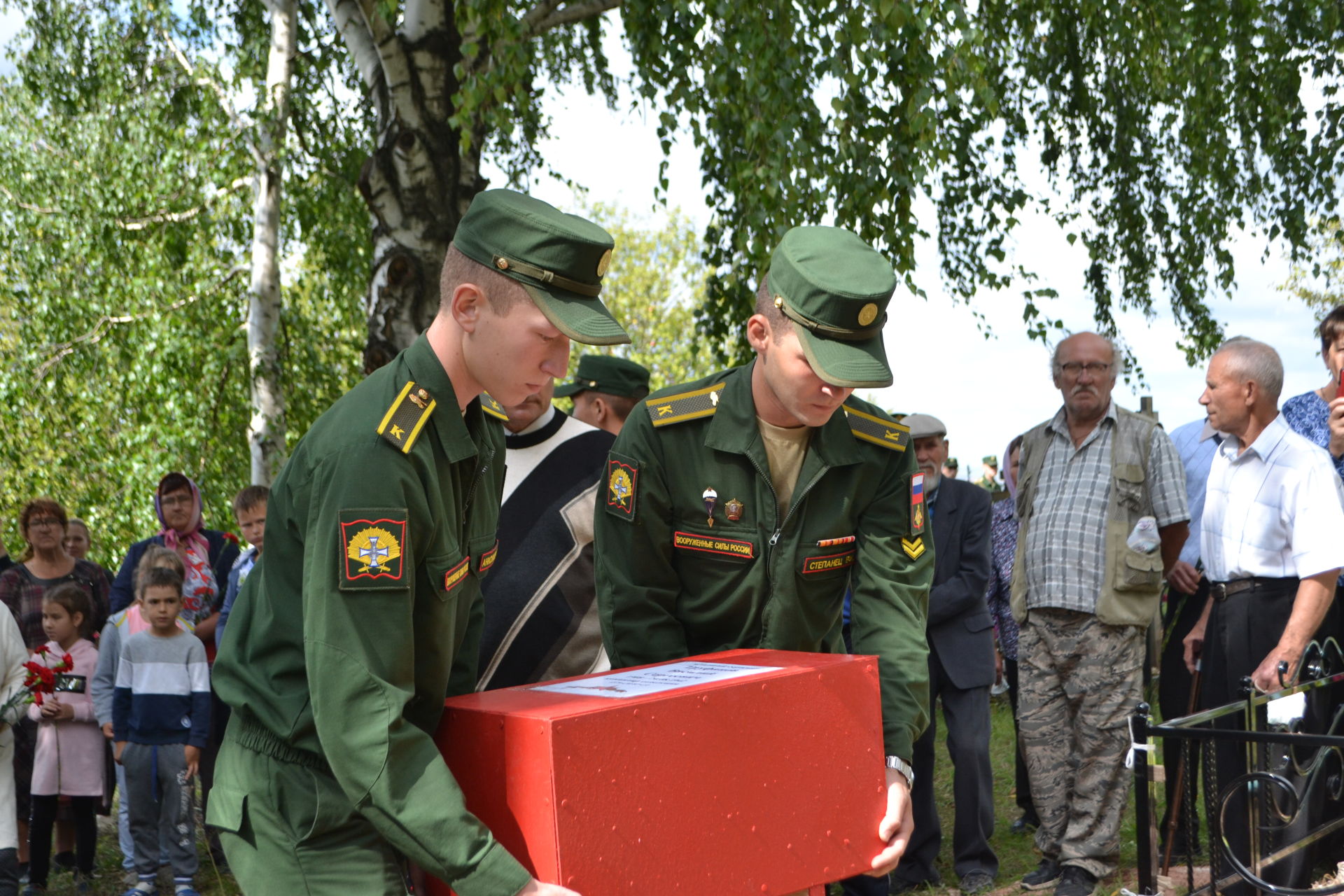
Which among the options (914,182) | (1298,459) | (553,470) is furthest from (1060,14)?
(553,470)

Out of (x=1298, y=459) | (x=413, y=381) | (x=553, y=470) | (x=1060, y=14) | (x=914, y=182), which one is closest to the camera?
(x=413, y=381)

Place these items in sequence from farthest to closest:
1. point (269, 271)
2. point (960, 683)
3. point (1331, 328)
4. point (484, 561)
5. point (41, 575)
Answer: point (269, 271), point (41, 575), point (960, 683), point (1331, 328), point (484, 561)

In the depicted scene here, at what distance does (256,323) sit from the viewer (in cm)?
1066

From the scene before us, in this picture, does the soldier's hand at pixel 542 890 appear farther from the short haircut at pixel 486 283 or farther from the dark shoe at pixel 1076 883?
the dark shoe at pixel 1076 883

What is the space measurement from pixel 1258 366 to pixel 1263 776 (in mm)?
1927

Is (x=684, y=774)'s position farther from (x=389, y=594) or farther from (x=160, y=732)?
(x=160, y=732)

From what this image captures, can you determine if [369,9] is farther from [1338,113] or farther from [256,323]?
[1338,113]

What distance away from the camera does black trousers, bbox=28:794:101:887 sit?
627 cm

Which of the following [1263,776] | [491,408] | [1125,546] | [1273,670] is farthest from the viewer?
[1125,546]

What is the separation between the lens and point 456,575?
75.8 inches

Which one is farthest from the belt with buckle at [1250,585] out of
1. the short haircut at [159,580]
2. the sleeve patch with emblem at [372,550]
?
the short haircut at [159,580]

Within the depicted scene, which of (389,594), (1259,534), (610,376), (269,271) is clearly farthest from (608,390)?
(269,271)

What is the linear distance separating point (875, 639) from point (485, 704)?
1.00 m

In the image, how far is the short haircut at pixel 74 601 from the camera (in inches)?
258
